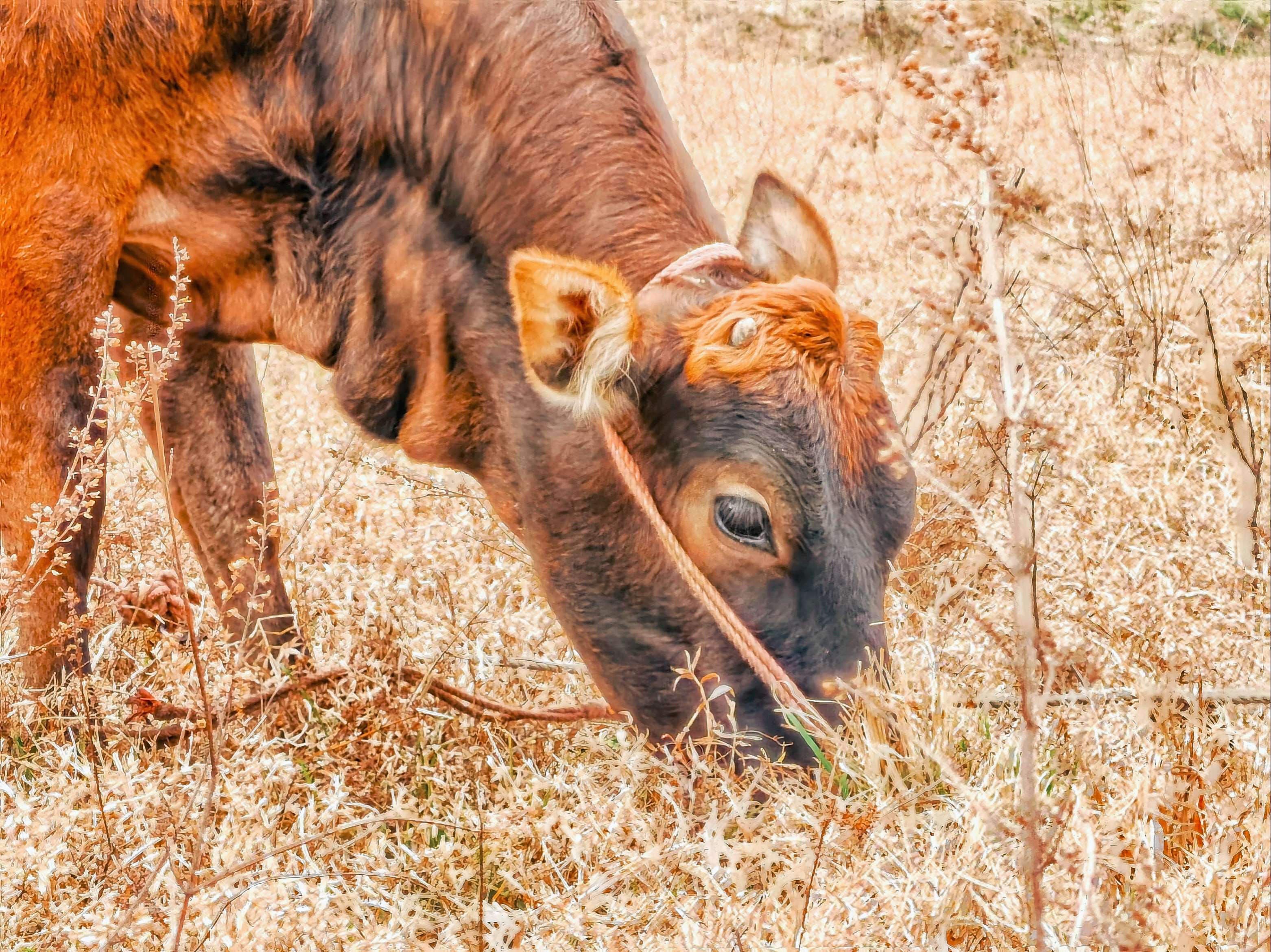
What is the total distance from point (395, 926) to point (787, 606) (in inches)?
40.6

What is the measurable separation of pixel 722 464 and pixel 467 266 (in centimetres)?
86

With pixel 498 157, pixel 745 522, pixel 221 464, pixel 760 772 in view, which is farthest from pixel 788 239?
pixel 221 464

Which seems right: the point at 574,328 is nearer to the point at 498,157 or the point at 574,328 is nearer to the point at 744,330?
the point at 744,330

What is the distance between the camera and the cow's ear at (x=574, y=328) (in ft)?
8.45

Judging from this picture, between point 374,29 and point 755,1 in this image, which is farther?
point 755,1

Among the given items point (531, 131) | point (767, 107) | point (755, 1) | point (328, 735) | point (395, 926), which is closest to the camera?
point (395, 926)

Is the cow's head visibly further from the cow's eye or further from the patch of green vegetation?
the patch of green vegetation

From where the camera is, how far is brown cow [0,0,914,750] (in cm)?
268

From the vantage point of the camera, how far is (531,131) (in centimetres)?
299

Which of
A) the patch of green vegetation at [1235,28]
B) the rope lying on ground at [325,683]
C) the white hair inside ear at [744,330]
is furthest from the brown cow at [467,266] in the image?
the patch of green vegetation at [1235,28]

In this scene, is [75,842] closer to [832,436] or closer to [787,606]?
[787,606]

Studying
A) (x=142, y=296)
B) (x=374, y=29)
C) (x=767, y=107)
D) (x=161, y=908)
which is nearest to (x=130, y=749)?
(x=161, y=908)

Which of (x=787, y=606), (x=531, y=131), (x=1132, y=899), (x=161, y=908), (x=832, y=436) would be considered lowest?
(x=161, y=908)

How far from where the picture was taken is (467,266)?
3039mm
